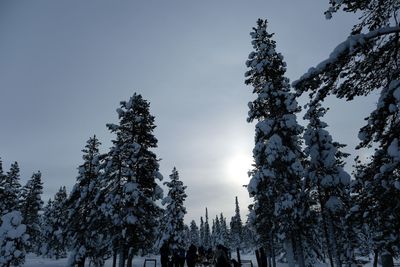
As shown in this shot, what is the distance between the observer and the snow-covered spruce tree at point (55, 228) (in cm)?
3512

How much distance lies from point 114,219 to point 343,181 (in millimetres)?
16577

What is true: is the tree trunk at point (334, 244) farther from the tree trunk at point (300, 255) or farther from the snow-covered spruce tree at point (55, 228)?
the snow-covered spruce tree at point (55, 228)

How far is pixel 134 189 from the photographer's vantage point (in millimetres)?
23672

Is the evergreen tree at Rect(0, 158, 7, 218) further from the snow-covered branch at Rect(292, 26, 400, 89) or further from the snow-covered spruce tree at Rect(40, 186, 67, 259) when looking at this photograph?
the snow-covered branch at Rect(292, 26, 400, 89)

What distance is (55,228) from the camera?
4222 cm

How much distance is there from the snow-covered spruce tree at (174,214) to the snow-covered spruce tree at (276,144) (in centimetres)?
2125

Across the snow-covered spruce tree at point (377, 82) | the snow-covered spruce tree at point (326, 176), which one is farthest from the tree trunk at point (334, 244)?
the snow-covered spruce tree at point (377, 82)

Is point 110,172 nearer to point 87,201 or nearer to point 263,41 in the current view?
point 87,201

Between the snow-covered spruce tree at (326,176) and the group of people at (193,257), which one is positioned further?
the snow-covered spruce tree at (326,176)

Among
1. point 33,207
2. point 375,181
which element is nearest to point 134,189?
point 375,181

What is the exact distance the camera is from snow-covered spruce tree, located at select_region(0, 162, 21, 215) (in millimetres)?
42156

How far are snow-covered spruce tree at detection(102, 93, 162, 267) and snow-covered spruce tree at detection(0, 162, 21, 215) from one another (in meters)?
23.6

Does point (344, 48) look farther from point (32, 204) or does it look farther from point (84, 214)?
point (32, 204)

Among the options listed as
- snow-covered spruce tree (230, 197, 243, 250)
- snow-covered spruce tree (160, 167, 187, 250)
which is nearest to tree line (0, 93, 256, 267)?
snow-covered spruce tree (160, 167, 187, 250)
